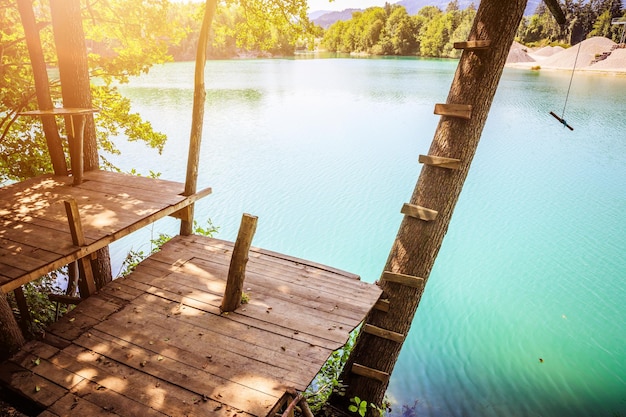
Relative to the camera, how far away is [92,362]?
3.60m

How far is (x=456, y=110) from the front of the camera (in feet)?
13.7

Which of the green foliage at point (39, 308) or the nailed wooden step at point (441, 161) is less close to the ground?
the nailed wooden step at point (441, 161)

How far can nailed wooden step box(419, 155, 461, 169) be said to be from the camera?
168 inches

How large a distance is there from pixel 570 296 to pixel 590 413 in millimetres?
4210

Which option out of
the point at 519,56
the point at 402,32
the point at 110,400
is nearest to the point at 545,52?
the point at 519,56

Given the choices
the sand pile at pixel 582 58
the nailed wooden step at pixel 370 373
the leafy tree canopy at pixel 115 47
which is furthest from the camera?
the sand pile at pixel 582 58

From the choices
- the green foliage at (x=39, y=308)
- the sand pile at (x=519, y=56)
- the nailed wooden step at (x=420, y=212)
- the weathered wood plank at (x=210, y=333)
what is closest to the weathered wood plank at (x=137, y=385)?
the weathered wood plank at (x=210, y=333)

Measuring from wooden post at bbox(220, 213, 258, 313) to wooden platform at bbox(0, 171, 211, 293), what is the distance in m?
1.70

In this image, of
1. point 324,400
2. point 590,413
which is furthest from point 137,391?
point 590,413

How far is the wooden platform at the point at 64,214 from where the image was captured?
408 cm

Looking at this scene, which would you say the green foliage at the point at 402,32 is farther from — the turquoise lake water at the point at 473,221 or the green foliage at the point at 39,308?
the green foliage at the point at 39,308

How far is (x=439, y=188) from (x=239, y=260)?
2.48 m

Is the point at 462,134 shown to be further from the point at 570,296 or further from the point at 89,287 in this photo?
the point at 570,296

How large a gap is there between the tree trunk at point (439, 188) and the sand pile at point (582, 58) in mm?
56612
